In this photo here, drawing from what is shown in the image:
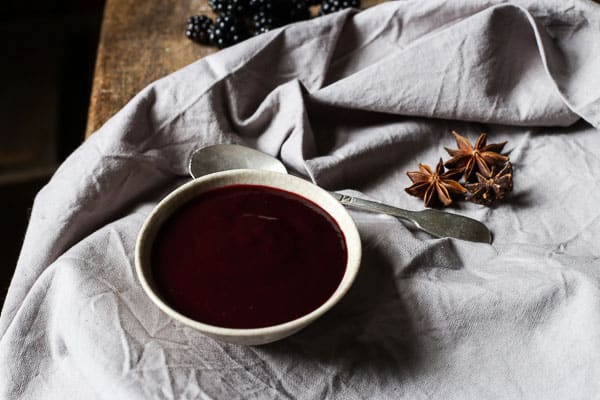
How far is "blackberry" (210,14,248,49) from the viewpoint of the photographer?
1484 millimetres

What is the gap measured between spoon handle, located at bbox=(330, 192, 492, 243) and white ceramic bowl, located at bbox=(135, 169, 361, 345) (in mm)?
139

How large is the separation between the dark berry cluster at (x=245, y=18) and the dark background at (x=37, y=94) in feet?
2.53

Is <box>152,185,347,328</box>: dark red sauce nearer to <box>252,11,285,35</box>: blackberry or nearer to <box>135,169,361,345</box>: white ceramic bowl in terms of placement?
<box>135,169,361,345</box>: white ceramic bowl

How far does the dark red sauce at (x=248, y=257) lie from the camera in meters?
0.85

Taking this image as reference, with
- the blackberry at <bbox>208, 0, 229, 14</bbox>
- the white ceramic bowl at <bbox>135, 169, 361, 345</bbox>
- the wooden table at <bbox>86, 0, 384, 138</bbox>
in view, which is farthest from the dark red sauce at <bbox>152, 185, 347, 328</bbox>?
the blackberry at <bbox>208, 0, 229, 14</bbox>

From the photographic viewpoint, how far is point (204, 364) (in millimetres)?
894

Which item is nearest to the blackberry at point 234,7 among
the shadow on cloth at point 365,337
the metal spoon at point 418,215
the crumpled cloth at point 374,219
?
the crumpled cloth at point 374,219

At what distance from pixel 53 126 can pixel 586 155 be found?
175cm

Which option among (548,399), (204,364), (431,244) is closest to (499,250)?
(431,244)

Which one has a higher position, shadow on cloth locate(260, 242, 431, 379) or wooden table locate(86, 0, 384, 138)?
wooden table locate(86, 0, 384, 138)

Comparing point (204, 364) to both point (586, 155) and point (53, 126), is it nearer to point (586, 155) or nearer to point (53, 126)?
point (586, 155)

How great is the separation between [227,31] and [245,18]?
0.10 m

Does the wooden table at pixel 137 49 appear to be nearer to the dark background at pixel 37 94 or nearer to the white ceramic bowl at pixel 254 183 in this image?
the white ceramic bowl at pixel 254 183

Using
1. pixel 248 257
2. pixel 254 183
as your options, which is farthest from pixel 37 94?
pixel 248 257
